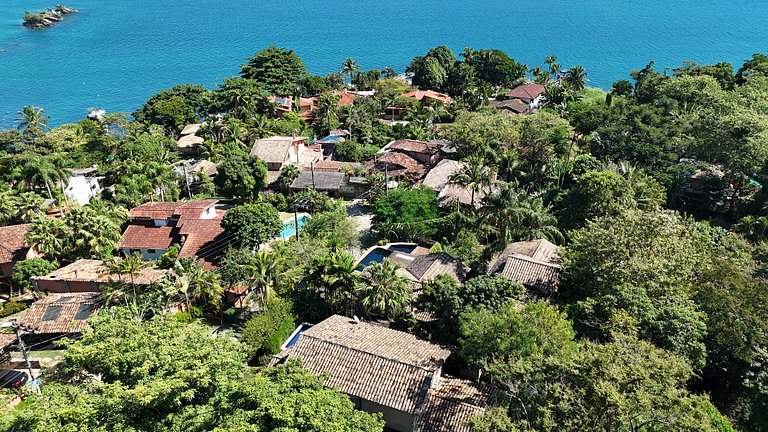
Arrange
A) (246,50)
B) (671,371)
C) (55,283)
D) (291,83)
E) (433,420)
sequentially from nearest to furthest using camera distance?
(671,371), (433,420), (55,283), (291,83), (246,50)

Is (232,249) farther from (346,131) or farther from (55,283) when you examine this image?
(346,131)

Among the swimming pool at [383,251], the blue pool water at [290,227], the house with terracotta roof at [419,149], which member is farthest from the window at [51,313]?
the house with terracotta roof at [419,149]

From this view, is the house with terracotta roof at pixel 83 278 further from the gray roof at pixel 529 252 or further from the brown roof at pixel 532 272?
the brown roof at pixel 532 272

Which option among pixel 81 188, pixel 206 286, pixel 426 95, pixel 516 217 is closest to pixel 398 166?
pixel 516 217

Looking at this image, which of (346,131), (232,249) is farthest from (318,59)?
(232,249)

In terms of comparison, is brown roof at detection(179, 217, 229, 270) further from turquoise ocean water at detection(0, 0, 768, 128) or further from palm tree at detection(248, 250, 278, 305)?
turquoise ocean water at detection(0, 0, 768, 128)

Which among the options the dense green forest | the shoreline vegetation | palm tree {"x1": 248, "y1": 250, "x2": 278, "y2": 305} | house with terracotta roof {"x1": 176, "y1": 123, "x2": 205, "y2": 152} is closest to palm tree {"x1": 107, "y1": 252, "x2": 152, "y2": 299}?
the dense green forest
